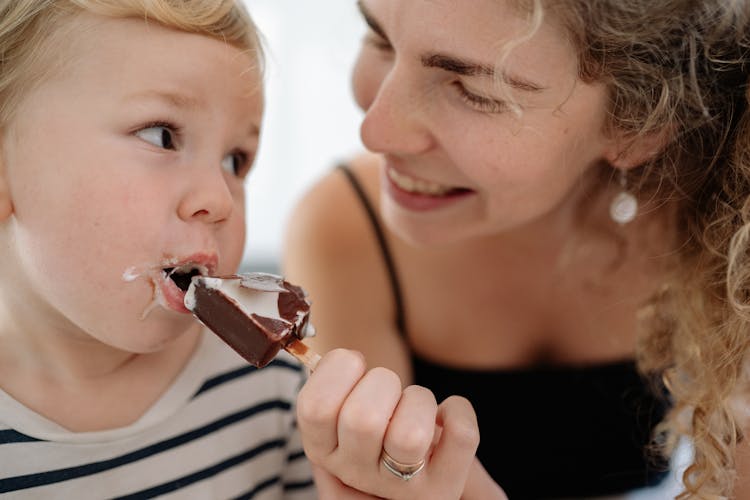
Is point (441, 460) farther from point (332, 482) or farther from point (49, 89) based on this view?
point (49, 89)

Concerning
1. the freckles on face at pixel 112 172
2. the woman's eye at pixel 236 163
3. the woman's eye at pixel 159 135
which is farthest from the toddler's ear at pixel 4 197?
the woman's eye at pixel 236 163

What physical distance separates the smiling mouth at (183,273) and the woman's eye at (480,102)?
1.61 feet

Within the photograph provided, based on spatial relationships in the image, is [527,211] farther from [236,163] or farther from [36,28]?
[36,28]

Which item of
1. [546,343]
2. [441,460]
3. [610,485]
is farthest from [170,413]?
[610,485]

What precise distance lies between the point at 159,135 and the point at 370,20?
444 millimetres

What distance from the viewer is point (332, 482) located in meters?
1.17

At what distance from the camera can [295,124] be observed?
11.2 ft

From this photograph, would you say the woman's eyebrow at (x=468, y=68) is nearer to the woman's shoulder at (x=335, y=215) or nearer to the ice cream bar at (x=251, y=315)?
the ice cream bar at (x=251, y=315)

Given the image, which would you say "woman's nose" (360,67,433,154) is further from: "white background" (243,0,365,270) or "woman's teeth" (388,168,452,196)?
"white background" (243,0,365,270)

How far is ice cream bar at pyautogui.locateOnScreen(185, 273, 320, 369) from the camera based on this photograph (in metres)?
1.08

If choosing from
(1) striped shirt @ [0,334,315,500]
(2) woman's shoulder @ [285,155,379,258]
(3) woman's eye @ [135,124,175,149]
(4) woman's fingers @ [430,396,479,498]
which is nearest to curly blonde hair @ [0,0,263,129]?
(3) woman's eye @ [135,124,175,149]

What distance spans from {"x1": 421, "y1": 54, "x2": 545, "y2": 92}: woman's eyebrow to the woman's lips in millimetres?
272

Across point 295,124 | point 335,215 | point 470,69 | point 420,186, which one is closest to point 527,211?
point 420,186

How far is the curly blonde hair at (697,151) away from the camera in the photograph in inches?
49.4
